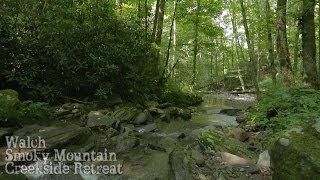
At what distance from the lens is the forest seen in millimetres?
4465

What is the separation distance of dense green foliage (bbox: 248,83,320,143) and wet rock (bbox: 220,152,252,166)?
2.82ft

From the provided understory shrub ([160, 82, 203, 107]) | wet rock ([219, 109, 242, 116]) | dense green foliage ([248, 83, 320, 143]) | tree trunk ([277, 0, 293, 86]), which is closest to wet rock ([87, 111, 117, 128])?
dense green foliage ([248, 83, 320, 143])

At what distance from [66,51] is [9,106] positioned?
93.3 inches

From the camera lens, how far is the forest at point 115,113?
14.6ft

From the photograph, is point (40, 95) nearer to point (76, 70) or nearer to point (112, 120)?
point (76, 70)

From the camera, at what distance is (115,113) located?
24.5 ft

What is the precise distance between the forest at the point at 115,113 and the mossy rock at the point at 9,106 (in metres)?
0.02

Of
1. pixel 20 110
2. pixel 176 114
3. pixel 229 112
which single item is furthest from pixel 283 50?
pixel 20 110

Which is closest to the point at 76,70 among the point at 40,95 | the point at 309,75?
the point at 40,95

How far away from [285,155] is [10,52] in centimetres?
615

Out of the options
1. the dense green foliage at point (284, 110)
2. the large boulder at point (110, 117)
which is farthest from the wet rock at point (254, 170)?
the large boulder at point (110, 117)

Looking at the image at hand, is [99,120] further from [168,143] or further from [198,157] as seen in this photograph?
[198,157]

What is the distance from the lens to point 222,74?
116ft

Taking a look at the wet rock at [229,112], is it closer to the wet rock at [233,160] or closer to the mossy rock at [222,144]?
the mossy rock at [222,144]
